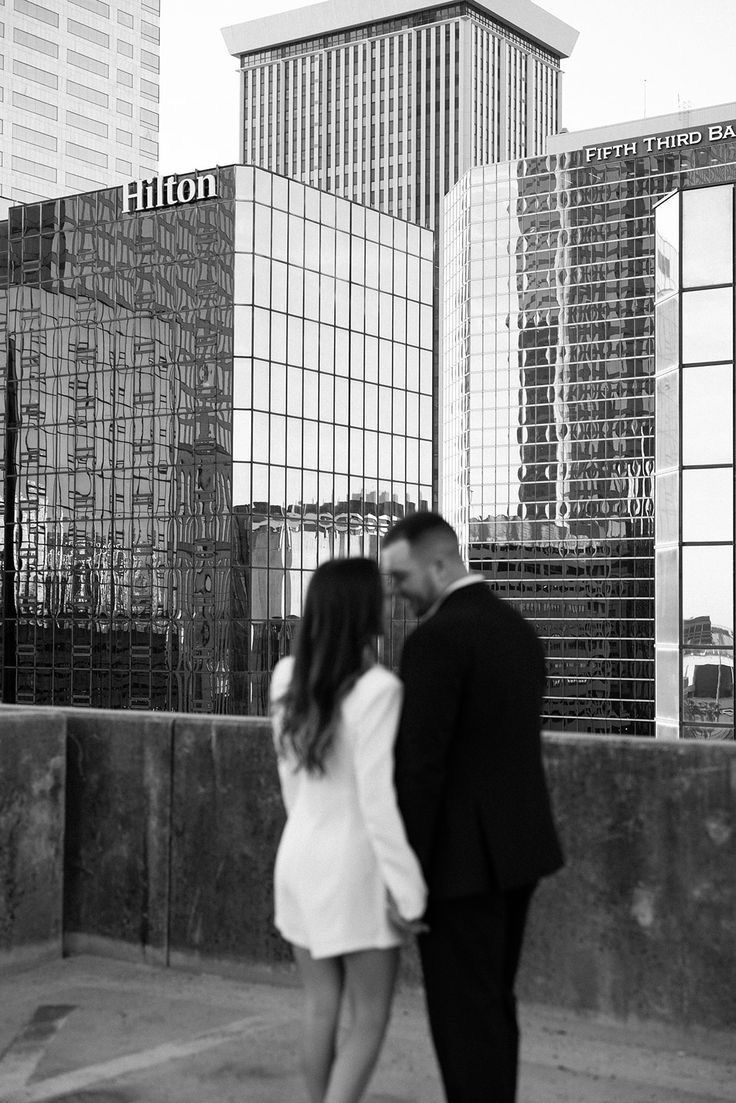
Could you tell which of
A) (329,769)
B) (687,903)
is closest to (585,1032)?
(687,903)

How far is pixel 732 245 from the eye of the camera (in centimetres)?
2103

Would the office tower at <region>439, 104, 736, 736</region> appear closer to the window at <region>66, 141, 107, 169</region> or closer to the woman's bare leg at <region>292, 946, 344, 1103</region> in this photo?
the window at <region>66, 141, 107, 169</region>

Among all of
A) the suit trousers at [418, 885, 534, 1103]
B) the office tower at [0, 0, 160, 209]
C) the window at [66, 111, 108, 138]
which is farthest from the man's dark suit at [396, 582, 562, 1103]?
the window at [66, 111, 108, 138]

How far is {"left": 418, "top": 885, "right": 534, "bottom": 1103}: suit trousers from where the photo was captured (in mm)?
3385

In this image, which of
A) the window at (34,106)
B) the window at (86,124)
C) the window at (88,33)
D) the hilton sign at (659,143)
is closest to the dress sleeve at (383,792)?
the hilton sign at (659,143)

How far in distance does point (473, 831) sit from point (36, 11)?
432 ft

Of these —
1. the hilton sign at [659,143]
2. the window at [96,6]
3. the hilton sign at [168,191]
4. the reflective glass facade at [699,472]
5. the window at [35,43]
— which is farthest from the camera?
the window at [96,6]

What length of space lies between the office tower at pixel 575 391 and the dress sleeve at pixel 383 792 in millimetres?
111489

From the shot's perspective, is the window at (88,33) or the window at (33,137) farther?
the window at (88,33)

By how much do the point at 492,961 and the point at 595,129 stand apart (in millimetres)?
136477

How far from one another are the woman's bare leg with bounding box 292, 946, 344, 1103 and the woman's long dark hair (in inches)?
20.7

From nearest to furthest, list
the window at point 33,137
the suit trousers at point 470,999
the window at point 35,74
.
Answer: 1. the suit trousers at point 470,999
2. the window at point 33,137
3. the window at point 35,74

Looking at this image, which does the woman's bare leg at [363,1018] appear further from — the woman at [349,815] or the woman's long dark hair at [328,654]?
the woman's long dark hair at [328,654]

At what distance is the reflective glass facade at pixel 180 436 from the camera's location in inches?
1879
